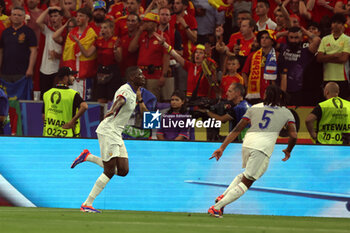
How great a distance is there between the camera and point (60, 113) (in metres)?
11.6

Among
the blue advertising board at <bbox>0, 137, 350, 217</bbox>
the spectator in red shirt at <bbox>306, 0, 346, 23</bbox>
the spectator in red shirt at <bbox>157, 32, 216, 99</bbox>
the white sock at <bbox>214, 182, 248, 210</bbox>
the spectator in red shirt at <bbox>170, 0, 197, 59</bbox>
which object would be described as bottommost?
the blue advertising board at <bbox>0, 137, 350, 217</bbox>

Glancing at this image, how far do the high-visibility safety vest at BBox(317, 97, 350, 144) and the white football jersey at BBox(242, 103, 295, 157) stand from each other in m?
1.80

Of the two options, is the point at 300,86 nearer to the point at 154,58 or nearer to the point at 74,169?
the point at 154,58

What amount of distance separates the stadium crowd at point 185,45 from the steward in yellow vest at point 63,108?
59.0 inches

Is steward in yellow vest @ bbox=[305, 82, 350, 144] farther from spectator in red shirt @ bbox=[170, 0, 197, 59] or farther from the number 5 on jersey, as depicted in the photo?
spectator in red shirt @ bbox=[170, 0, 197, 59]

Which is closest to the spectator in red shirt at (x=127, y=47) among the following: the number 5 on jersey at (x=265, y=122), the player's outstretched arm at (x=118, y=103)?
the player's outstretched arm at (x=118, y=103)

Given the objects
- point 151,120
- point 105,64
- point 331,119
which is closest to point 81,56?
point 105,64

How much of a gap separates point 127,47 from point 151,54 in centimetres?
57

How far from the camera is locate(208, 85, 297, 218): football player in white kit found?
9.41 m

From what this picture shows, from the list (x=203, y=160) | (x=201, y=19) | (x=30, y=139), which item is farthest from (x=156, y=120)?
(x=201, y=19)

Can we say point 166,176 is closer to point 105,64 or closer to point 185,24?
point 105,64

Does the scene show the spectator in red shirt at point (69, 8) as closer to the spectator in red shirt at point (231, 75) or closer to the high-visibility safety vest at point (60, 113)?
the high-visibility safety vest at point (60, 113)

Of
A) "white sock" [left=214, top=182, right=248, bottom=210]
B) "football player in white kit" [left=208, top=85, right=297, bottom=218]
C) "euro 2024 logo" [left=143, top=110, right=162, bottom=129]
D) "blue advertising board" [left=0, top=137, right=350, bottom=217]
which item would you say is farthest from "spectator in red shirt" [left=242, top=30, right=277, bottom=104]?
"white sock" [left=214, top=182, right=248, bottom=210]

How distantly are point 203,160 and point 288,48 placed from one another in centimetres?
305
